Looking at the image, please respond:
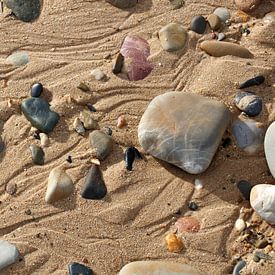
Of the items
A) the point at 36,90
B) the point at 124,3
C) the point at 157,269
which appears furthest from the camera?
the point at 124,3

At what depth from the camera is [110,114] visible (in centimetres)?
430

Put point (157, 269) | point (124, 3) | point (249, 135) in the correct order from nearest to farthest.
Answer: point (157, 269), point (249, 135), point (124, 3)

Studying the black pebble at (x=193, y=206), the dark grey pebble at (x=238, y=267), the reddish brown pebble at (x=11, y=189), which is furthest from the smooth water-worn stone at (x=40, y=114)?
the dark grey pebble at (x=238, y=267)

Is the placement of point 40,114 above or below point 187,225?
above

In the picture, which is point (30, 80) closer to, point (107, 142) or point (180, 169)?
point (107, 142)

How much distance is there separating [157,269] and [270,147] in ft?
3.37

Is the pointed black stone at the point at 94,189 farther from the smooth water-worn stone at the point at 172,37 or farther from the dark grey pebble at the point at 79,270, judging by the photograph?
the smooth water-worn stone at the point at 172,37

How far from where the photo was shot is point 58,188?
13.4 feet

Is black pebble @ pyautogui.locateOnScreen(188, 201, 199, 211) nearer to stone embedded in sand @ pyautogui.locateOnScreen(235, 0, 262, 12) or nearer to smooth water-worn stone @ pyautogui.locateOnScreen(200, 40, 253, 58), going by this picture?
smooth water-worn stone @ pyautogui.locateOnScreen(200, 40, 253, 58)

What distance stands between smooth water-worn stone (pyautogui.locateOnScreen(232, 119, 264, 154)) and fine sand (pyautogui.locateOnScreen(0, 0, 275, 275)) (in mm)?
52

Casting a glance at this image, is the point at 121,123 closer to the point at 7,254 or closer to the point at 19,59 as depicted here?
the point at 19,59

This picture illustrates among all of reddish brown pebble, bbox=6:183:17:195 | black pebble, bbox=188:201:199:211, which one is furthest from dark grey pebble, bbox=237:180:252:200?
reddish brown pebble, bbox=6:183:17:195

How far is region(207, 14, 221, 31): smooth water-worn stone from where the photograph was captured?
446 centimetres

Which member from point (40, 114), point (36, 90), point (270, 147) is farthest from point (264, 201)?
point (36, 90)
